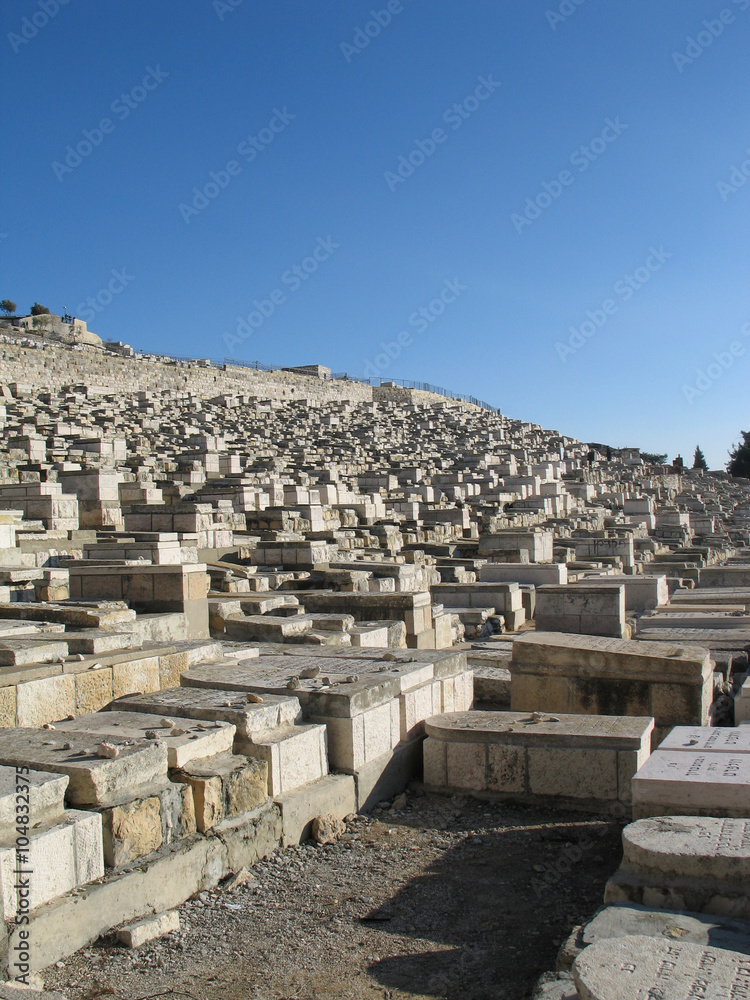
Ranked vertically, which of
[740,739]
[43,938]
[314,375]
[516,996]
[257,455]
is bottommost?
[516,996]

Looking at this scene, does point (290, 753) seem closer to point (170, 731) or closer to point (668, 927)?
point (170, 731)

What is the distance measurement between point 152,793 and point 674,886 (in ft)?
6.88

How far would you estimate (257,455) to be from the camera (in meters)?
25.5

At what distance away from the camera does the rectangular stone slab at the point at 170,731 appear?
4.13 meters

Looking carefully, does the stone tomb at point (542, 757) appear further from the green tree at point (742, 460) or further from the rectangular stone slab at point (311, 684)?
the green tree at point (742, 460)

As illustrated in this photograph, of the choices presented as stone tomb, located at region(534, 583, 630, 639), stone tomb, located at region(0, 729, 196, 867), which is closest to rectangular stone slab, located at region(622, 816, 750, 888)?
stone tomb, located at region(0, 729, 196, 867)

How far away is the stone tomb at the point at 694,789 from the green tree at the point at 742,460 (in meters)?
63.5

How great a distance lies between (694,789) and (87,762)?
2.54 m

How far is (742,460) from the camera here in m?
63.7

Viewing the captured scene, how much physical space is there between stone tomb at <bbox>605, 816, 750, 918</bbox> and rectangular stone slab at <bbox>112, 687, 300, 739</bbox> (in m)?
1.91

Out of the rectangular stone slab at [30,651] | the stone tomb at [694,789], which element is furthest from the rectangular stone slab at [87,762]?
the stone tomb at [694,789]

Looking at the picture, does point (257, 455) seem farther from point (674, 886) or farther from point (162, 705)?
point (674, 886)

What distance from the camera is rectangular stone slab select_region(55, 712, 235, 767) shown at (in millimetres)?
4129

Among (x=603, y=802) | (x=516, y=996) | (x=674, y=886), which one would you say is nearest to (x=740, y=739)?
(x=603, y=802)
